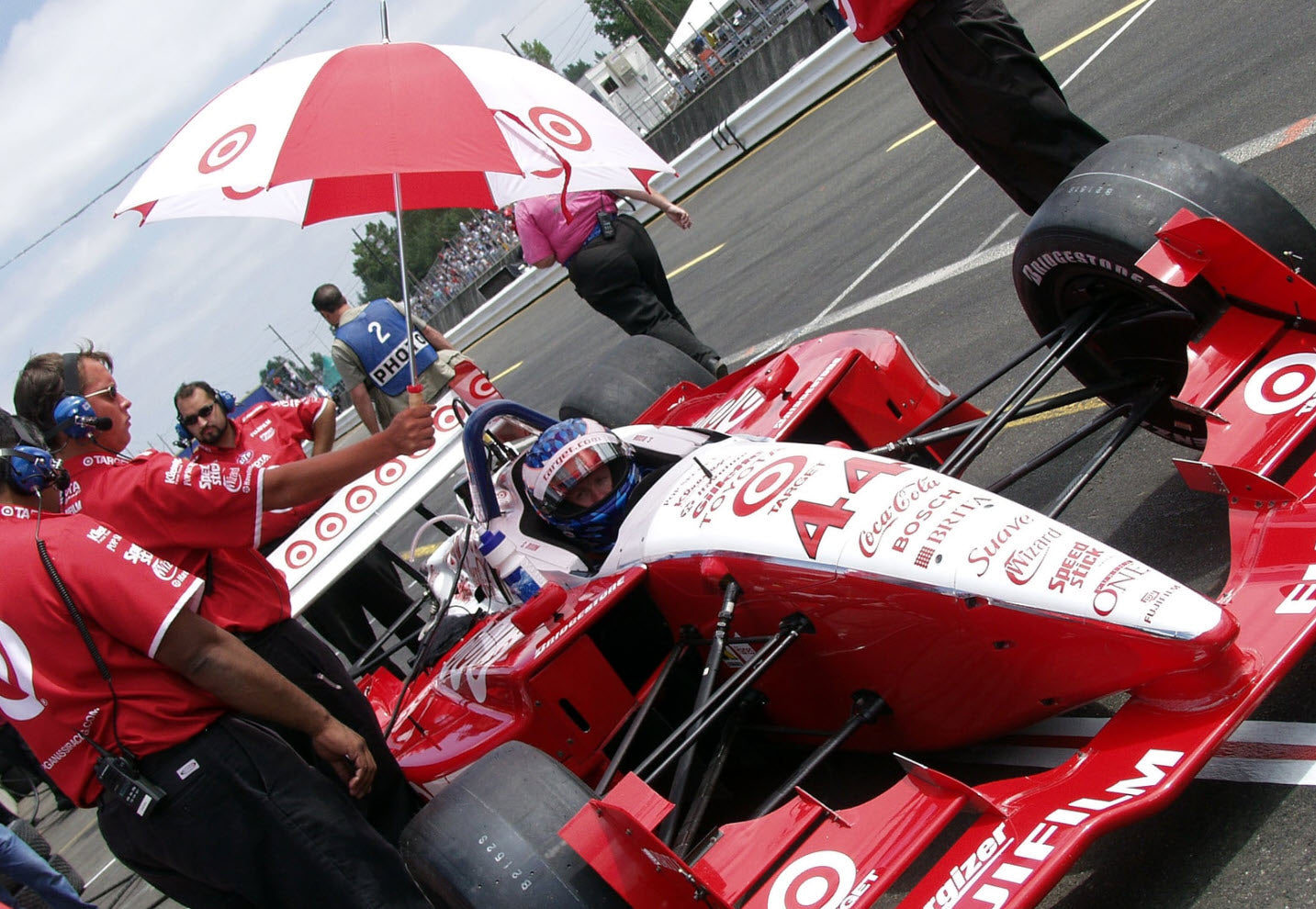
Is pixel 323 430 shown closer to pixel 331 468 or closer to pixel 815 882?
pixel 331 468

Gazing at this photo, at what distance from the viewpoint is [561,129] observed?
3.95 metres

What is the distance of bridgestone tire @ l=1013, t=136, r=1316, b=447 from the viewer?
10.5ft

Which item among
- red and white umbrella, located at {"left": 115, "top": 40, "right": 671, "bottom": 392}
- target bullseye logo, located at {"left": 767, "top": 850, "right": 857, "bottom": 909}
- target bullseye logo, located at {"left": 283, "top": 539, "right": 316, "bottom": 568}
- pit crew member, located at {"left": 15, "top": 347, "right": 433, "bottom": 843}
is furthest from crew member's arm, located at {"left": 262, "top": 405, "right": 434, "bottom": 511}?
target bullseye logo, located at {"left": 283, "top": 539, "right": 316, "bottom": 568}

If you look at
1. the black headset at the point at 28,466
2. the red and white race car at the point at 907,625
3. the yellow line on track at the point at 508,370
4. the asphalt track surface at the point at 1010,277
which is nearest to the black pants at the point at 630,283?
the asphalt track surface at the point at 1010,277

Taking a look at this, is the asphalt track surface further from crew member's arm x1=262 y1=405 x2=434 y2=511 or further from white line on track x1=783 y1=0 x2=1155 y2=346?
crew member's arm x1=262 y1=405 x2=434 y2=511

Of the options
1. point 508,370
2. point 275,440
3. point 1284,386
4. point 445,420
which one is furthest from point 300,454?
point 508,370

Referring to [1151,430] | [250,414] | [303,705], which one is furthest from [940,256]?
[303,705]

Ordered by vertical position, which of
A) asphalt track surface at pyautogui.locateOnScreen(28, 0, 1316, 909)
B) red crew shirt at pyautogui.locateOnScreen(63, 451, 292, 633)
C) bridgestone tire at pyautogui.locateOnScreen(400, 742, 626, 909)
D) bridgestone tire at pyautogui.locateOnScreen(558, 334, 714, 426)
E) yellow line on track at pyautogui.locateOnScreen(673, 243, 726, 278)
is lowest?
asphalt track surface at pyautogui.locateOnScreen(28, 0, 1316, 909)

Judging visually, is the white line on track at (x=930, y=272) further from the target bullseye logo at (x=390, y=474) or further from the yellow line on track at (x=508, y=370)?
the yellow line on track at (x=508, y=370)

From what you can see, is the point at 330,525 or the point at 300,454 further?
the point at 300,454

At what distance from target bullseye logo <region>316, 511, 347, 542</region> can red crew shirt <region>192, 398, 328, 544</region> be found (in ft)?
0.39

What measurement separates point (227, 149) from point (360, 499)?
2481 mm

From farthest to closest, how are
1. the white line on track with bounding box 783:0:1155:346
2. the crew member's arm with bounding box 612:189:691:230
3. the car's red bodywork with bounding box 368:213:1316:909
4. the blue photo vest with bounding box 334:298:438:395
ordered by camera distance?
the white line on track with bounding box 783:0:1155:346
the blue photo vest with bounding box 334:298:438:395
the crew member's arm with bounding box 612:189:691:230
the car's red bodywork with bounding box 368:213:1316:909

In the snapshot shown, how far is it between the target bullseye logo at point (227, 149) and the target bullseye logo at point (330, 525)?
7.84 ft
